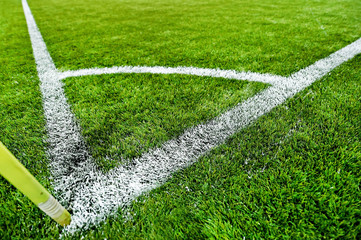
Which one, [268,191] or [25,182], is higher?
[25,182]

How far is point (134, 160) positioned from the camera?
1225mm

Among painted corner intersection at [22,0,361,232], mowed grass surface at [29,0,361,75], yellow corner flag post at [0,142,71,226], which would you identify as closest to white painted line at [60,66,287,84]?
painted corner intersection at [22,0,361,232]

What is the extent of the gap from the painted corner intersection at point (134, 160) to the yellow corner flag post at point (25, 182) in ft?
0.61

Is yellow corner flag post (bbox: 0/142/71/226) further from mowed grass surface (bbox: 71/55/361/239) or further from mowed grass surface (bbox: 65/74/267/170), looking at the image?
mowed grass surface (bbox: 65/74/267/170)

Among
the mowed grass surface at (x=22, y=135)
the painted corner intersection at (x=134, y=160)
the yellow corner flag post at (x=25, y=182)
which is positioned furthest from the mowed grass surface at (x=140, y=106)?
the yellow corner flag post at (x=25, y=182)

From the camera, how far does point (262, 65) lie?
7.32ft

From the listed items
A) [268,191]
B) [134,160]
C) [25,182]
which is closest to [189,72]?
[134,160]

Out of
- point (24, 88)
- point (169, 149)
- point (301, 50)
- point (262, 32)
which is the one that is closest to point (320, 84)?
point (301, 50)

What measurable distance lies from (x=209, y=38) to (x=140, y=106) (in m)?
2.07

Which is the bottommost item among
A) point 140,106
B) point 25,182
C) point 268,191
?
point 268,191

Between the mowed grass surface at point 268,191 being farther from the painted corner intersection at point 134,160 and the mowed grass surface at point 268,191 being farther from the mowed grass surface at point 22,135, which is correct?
the mowed grass surface at point 22,135

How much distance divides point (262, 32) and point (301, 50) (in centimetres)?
97

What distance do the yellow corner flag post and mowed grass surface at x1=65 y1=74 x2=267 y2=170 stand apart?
0.39 m

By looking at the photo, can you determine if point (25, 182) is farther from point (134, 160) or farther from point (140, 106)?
point (140, 106)
